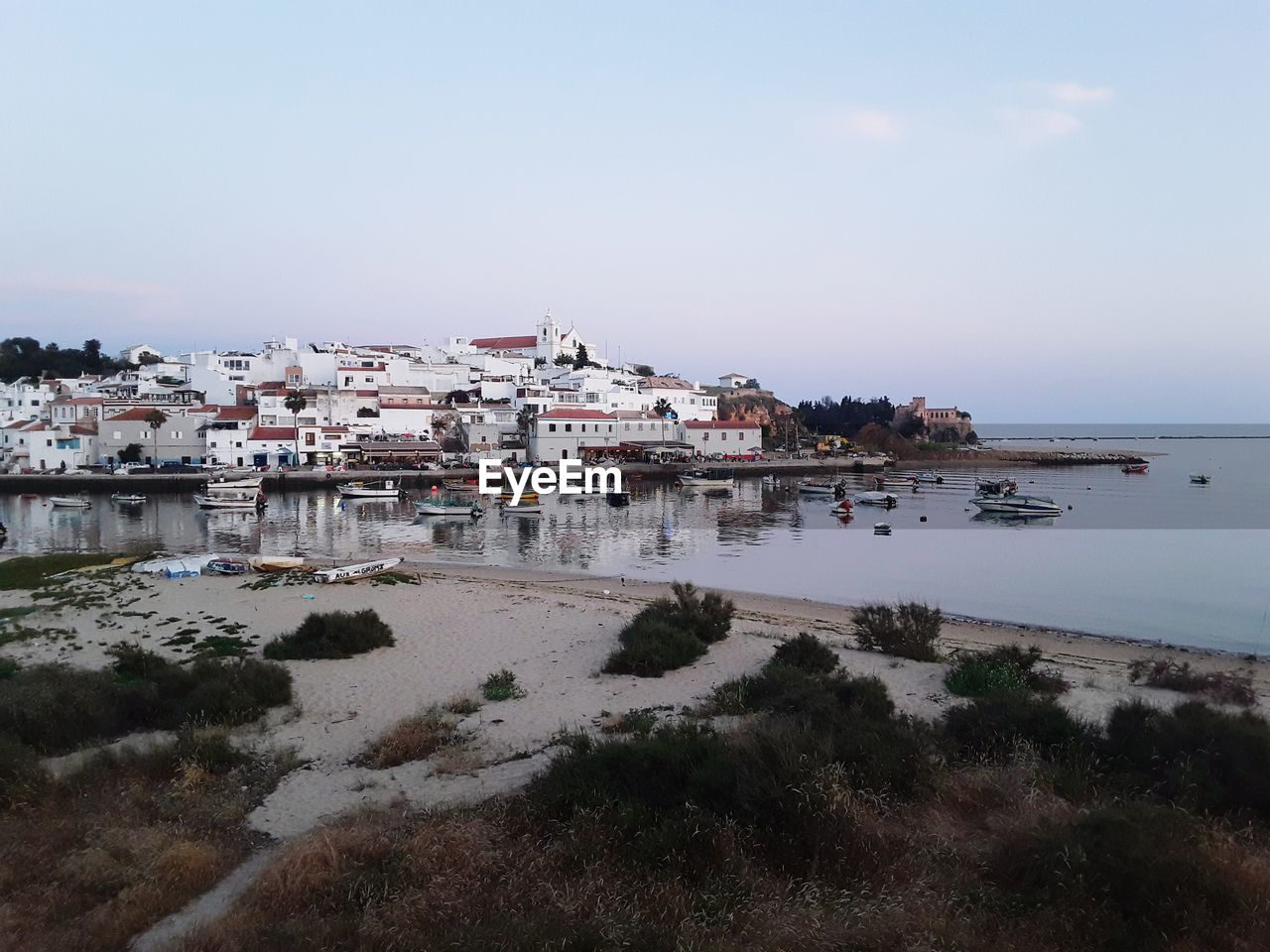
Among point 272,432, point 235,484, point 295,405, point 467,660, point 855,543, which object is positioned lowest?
point 855,543

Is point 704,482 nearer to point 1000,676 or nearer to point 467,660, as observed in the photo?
point 467,660

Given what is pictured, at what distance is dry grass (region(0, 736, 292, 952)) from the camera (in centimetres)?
403

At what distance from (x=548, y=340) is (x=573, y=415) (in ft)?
104

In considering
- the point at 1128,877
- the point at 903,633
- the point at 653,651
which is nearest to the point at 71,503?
the point at 653,651

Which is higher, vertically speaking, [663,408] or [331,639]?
[663,408]

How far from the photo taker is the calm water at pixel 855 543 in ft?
58.4

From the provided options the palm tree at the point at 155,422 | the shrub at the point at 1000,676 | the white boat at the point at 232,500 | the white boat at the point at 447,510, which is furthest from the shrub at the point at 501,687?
the palm tree at the point at 155,422

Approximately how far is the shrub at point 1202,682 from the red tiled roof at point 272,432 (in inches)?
2141

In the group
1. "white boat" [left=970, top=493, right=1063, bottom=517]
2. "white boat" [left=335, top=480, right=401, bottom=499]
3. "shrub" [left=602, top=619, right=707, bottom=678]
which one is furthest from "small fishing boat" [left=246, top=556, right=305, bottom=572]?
"white boat" [left=970, top=493, right=1063, bottom=517]

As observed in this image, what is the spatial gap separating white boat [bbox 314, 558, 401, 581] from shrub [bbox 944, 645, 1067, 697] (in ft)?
41.7

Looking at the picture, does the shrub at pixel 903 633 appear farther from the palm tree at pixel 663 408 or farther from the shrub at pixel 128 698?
the palm tree at pixel 663 408

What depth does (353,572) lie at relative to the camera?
57.0 ft

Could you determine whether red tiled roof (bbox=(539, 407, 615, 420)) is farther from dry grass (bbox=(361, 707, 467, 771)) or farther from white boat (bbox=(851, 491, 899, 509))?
dry grass (bbox=(361, 707, 467, 771))

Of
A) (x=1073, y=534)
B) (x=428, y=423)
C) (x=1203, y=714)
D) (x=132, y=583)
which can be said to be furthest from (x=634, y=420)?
(x=1203, y=714)
